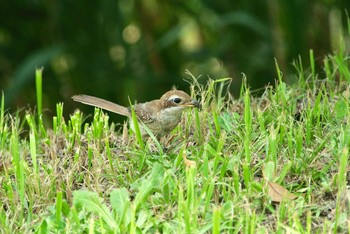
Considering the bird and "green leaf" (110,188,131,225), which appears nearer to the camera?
"green leaf" (110,188,131,225)

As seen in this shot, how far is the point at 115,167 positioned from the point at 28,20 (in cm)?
540

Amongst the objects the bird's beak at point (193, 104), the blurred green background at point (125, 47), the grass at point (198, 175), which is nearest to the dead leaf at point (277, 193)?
the grass at point (198, 175)

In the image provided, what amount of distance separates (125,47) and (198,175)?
5318 millimetres

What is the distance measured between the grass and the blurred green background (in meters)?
3.82

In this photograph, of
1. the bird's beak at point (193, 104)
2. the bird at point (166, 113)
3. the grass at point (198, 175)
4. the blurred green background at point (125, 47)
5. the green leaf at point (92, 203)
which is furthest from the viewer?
the blurred green background at point (125, 47)

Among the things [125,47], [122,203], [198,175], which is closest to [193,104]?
[198,175]

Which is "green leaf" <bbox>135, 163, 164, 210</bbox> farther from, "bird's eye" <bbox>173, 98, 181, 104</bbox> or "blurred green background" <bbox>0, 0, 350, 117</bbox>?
"blurred green background" <bbox>0, 0, 350, 117</bbox>

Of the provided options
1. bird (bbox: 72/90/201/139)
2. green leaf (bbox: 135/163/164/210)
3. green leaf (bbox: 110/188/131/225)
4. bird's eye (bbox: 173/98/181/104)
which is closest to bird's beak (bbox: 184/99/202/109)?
bird (bbox: 72/90/201/139)

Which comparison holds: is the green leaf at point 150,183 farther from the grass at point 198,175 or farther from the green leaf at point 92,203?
the green leaf at point 92,203

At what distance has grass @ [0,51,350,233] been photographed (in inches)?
181

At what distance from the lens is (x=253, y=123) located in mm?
5750

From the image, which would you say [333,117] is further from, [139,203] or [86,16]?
[86,16]

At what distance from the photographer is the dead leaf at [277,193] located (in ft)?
15.4

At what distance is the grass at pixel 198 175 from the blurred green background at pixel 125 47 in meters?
3.82
